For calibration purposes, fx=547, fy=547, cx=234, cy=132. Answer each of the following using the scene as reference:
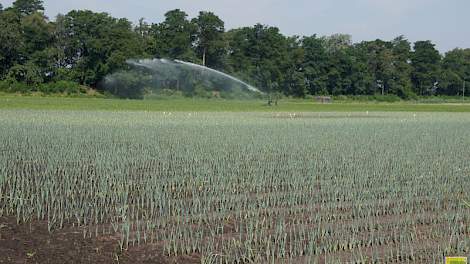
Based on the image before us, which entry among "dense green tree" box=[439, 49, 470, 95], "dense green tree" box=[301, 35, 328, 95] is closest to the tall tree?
"dense green tree" box=[301, 35, 328, 95]

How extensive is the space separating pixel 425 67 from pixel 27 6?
238ft

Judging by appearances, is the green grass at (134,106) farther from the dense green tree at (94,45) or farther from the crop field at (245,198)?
the crop field at (245,198)

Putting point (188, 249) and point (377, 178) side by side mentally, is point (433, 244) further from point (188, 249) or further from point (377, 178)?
point (377, 178)

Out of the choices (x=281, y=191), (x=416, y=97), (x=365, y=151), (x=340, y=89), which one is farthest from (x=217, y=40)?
(x=281, y=191)

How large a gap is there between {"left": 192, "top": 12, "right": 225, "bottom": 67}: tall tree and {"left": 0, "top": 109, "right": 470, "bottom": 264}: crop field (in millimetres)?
62923

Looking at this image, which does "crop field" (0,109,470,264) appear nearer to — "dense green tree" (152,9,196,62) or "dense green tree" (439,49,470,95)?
"dense green tree" (152,9,196,62)

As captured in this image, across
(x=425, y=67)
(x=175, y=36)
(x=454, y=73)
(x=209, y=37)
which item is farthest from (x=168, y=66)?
(x=454, y=73)

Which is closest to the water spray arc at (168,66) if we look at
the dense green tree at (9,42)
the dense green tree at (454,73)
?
the dense green tree at (9,42)

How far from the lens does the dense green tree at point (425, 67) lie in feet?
348

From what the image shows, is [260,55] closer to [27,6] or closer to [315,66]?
[315,66]

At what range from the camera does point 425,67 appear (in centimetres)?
10606

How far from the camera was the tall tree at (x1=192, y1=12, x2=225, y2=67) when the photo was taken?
254 feet

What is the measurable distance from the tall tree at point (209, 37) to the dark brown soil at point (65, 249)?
71307 mm

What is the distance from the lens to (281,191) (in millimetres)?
9398
